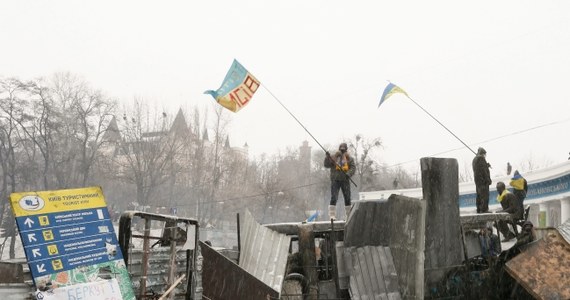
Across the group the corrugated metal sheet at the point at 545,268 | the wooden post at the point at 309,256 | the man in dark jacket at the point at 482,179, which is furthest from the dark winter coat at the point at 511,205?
the wooden post at the point at 309,256

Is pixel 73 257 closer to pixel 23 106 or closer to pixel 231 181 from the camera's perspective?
pixel 23 106

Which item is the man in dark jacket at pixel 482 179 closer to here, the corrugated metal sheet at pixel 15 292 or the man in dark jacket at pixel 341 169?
the man in dark jacket at pixel 341 169

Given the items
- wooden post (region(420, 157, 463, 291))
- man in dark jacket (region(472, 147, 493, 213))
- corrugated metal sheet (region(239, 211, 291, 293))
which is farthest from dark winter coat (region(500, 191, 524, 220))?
corrugated metal sheet (region(239, 211, 291, 293))

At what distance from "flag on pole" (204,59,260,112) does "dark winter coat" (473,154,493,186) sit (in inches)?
242

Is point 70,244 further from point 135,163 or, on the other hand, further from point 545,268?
point 135,163

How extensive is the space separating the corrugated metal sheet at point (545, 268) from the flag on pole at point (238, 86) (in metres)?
7.44

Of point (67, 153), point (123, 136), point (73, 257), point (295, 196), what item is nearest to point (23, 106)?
point (67, 153)

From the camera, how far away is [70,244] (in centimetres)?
599

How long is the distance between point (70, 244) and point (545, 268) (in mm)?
6817

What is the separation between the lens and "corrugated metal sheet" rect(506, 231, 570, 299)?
812 centimetres

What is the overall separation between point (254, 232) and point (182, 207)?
4454 cm

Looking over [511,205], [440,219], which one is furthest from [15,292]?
[511,205]

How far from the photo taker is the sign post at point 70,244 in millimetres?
5719

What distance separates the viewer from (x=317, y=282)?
967 centimetres
